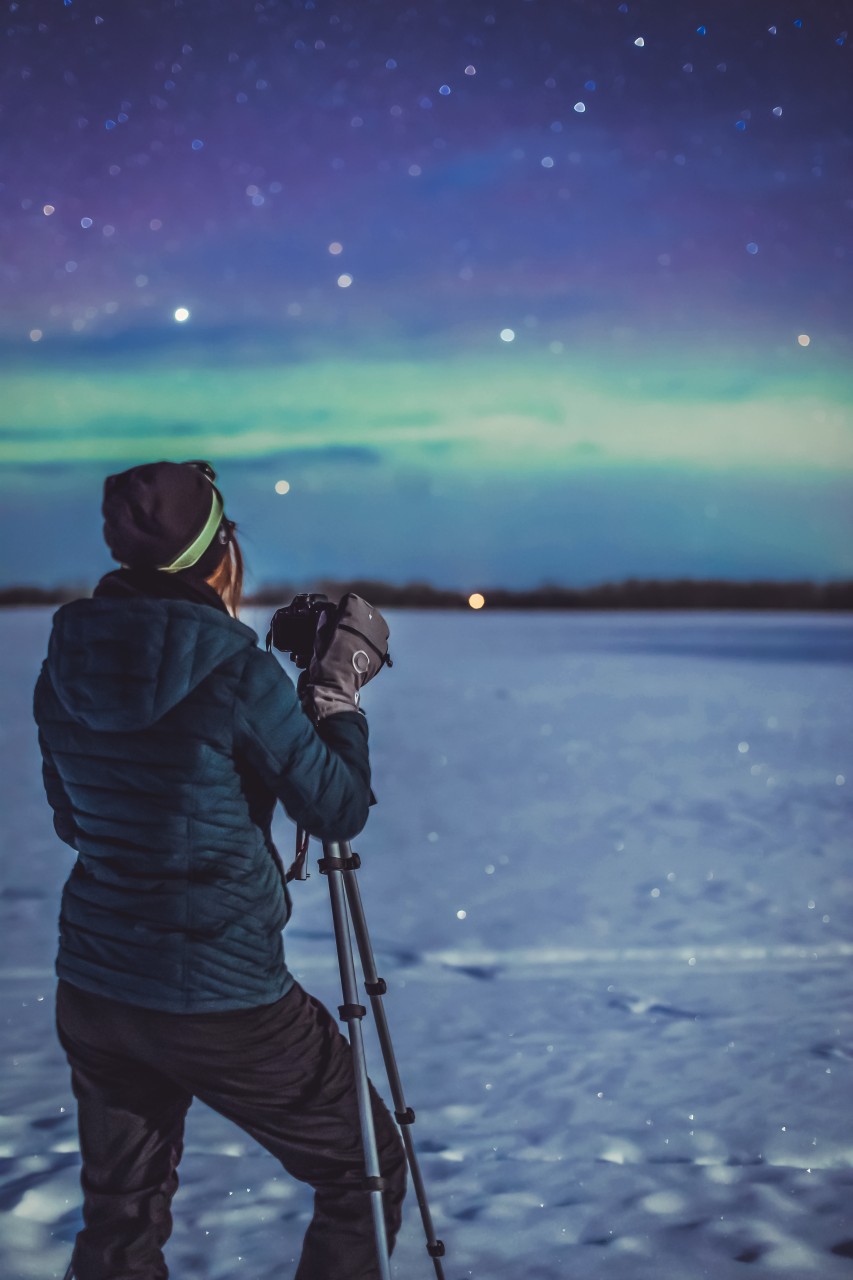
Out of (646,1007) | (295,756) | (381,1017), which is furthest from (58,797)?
(646,1007)

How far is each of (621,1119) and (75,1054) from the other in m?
2.02

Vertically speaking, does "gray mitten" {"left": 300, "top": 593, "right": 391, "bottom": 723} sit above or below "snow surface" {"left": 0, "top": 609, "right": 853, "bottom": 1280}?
above

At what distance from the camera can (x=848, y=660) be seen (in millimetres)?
31031

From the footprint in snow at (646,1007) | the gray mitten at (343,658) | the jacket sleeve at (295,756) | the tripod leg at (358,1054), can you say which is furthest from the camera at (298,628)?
the footprint in snow at (646,1007)

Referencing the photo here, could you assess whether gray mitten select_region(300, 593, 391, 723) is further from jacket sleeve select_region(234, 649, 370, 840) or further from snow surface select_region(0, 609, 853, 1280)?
snow surface select_region(0, 609, 853, 1280)

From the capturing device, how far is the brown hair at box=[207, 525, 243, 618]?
1.92 m

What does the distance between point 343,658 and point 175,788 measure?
1.13ft

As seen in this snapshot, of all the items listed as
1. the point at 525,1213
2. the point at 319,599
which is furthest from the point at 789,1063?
the point at 319,599

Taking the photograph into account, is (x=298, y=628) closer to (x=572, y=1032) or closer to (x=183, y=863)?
(x=183, y=863)

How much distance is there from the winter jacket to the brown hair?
99 millimetres

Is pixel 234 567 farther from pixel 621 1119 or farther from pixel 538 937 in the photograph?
pixel 538 937

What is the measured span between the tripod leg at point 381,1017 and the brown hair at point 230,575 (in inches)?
17.2

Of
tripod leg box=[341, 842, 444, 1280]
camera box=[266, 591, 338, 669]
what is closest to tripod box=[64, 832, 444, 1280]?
tripod leg box=[341, 842, 444, 1280]

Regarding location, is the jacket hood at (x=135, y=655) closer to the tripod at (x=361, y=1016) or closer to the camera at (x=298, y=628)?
the camera at (x=298, y=628)
